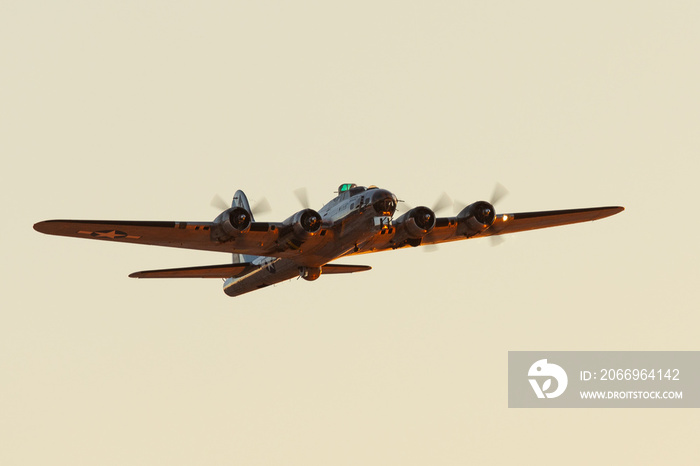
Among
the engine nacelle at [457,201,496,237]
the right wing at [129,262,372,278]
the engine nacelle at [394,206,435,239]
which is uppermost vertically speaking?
the engine nacelle at [457,201,496,237]

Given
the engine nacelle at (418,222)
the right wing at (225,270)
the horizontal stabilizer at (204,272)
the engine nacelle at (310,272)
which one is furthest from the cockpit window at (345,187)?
the horizontal stabilizer at (204,272)

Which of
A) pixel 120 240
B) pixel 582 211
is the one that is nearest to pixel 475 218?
pixel 582 211

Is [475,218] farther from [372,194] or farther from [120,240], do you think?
[120,240]

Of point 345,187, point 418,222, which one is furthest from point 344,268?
point 345,187

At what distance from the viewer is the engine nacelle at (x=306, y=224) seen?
121ft

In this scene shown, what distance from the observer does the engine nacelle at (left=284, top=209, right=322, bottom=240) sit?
36844 millimetres

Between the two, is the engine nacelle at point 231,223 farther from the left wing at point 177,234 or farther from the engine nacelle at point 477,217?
the engine nacelle at point 477,217

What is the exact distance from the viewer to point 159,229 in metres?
36.5

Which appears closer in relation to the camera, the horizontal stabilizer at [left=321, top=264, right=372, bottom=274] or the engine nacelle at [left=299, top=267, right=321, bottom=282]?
the engine nacelle at [left=299, top=267, right=321, bottom=282]

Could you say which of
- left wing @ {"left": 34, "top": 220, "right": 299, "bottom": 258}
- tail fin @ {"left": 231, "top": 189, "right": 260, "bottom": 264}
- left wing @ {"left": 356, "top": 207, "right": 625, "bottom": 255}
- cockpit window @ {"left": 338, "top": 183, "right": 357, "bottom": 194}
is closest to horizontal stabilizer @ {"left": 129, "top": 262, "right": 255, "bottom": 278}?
tail fin @ {"left": 231, "top": 189, "right": 260, "bottom": 264}

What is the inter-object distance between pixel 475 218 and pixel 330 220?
7.04m

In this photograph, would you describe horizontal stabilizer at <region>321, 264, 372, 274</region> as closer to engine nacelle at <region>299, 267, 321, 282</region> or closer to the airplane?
the airplane

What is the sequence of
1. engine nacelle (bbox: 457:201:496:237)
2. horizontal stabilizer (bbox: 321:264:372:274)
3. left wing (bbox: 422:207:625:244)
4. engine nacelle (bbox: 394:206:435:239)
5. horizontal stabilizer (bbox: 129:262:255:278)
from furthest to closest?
1. horizontal stabilizer (bbox: 321:264:372:274)
2. left wing (bbox: 422:207:625:244)
3. engine nacelle (bbox: 457:201:496:237)
4. horizontal stabilizer (bbox: 129:262:255:278)
5. engine nacelle (bbox: 394:206:435:239)

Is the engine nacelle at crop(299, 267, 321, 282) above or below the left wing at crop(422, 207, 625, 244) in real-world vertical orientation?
below
